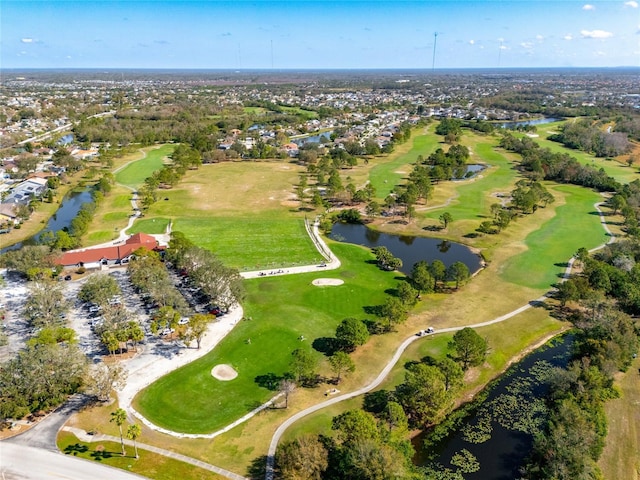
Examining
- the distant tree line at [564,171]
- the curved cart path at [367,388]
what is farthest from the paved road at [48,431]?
the distant tree line at [564,171]

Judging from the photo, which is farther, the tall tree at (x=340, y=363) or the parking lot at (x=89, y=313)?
the parking lot at (x=89, y=313)

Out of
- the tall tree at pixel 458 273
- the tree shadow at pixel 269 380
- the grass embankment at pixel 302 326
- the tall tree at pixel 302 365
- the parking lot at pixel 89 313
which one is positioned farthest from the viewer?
the tall tree at pixel 458 273

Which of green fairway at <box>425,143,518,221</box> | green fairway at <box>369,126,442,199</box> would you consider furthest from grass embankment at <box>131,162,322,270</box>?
green fairway at <box>425,143,518,221</box>

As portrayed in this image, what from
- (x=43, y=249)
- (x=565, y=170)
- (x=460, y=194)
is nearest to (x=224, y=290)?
(x=43, y=249)

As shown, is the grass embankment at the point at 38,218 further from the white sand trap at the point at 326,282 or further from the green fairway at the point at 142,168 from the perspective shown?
the white sand trap at the point at 326,282

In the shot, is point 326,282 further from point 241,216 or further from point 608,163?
point 608,163

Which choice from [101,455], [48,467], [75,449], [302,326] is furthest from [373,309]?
[48,467]

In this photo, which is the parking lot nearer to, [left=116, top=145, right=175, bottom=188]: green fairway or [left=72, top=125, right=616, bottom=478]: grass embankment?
[left=72, top=125, right=616, bottom=478]: grass embankment
